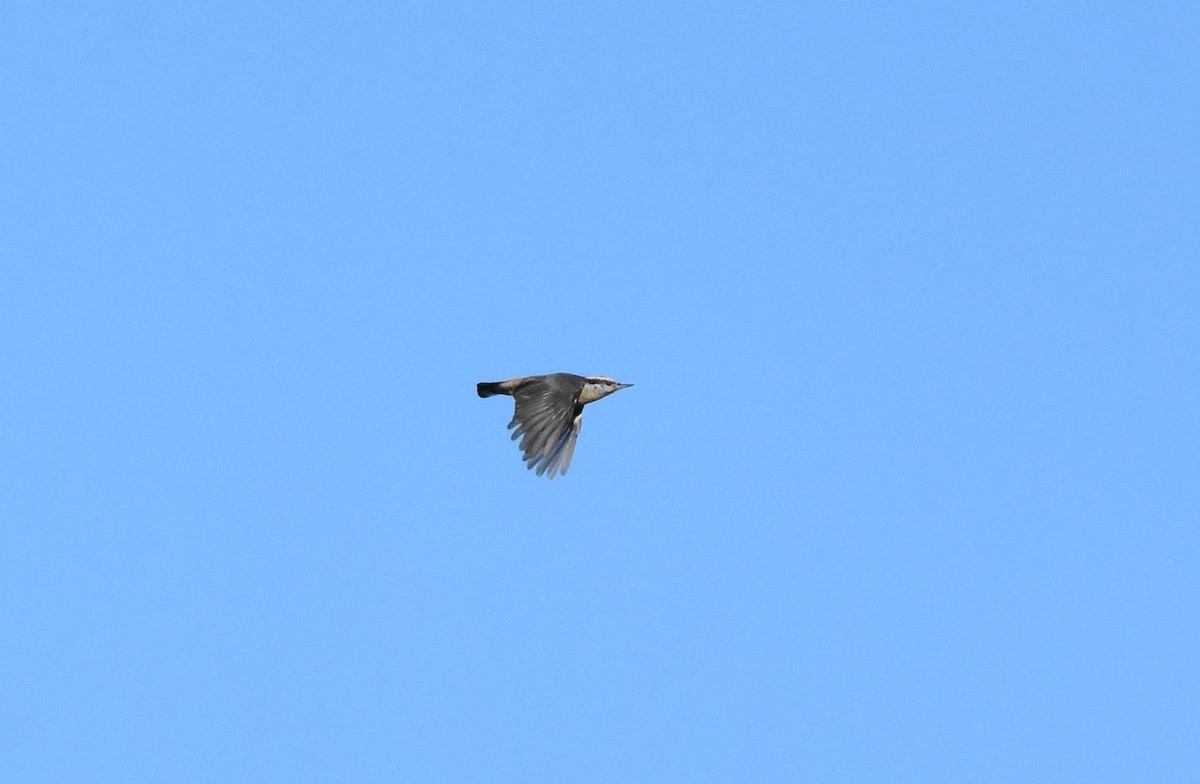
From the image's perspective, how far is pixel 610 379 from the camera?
119ft

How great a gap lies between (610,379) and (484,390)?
2.17m

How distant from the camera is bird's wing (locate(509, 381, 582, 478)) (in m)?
33.9

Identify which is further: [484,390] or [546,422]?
[484,390]

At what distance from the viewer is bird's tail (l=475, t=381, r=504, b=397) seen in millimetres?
36438

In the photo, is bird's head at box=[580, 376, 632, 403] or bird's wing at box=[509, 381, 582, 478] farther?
bird's head at box=[580, 376, 632, 403]

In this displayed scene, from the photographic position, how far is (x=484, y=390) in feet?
121

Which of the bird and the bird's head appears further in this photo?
→ the bird's head

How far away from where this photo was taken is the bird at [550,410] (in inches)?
1336

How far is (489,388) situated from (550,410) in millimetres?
2127

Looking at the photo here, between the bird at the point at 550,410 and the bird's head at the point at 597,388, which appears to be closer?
the bird at the point at 550,410

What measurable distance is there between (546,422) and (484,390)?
100 inches

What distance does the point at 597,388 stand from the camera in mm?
36000

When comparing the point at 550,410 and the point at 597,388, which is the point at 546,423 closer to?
the point at 550,410

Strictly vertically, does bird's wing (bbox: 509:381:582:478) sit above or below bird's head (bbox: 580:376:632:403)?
below
